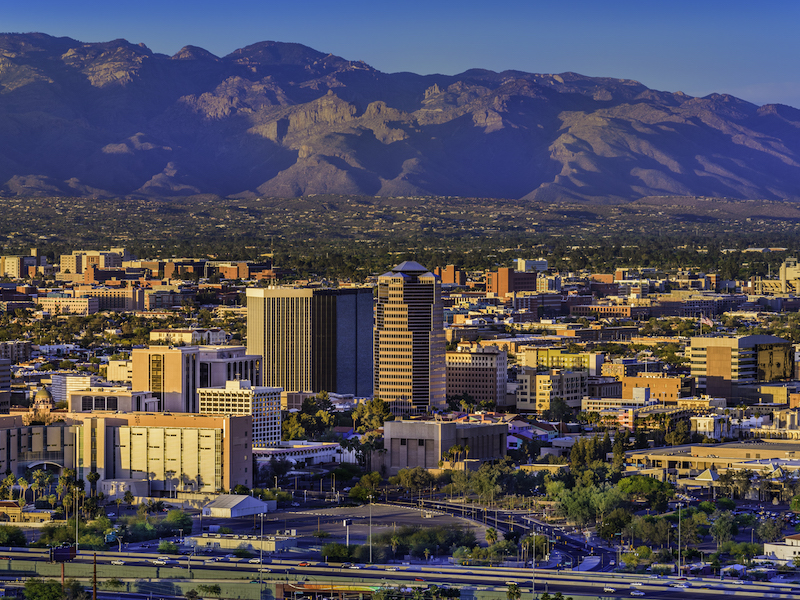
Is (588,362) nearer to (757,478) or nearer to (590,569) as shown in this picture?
(757,478)

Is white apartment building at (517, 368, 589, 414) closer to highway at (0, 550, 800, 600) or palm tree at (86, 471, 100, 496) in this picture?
palm tree at (86, 471, 100, 496)

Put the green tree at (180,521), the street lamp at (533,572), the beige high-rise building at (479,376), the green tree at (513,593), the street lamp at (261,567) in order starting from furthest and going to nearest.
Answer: the beige high-rise building at (479,376) < the green tree at (180,521) < the street lamp at (261,567) < the street lamp at (533,572) < the green tree at (513,593)

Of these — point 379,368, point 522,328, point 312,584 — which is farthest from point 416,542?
point 522,328

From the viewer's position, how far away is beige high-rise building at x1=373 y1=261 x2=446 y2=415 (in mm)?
119125

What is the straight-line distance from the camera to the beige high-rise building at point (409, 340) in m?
119

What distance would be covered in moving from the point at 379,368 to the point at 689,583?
5647 cm

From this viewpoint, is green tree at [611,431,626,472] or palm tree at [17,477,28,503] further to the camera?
green tree at [611,431,626,472]

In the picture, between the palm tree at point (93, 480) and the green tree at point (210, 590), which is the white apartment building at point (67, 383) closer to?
the palm tree at point (93, 480)

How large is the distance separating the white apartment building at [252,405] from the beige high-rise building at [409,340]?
54.0 feet

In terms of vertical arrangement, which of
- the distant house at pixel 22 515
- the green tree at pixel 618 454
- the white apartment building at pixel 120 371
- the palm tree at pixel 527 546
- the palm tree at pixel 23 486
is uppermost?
the white apartment building at pixel 120 371

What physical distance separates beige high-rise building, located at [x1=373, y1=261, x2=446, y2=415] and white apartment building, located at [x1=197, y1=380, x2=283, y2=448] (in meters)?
16.5

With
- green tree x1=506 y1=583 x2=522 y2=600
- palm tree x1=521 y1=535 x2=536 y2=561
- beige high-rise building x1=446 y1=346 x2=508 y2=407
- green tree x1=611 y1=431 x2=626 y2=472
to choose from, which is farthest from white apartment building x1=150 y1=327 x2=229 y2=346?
green tree x1=506 y1=583 x2=522 y2=600

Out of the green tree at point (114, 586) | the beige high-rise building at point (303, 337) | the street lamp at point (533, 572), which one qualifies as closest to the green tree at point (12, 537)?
the green tree at point (114, 586)

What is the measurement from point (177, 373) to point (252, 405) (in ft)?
23.6
